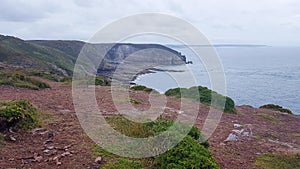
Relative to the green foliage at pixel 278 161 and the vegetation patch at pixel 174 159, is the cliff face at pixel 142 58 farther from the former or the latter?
the vegetation patch at pixel 174 159

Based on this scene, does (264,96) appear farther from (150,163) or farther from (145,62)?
(150,163)

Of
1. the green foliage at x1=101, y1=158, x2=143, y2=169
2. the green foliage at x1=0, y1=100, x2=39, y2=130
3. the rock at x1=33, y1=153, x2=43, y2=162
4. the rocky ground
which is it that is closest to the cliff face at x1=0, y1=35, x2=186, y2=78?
the rocky ground

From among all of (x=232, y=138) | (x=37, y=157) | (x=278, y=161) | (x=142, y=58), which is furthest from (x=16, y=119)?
(x=142, y=58)

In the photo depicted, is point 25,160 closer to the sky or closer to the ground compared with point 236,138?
closer to the sky

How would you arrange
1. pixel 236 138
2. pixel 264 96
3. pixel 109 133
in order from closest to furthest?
pixel 109 133
pixel 236 138
pixel 264 96

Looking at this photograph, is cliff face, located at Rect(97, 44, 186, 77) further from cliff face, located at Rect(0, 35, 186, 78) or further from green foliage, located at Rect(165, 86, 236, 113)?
green foliage, located at Rect(165, 86, 236, 113)

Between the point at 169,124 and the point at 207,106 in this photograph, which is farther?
the point at 207,106

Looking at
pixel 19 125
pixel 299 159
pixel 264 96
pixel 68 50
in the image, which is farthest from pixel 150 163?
pixel 68 50
